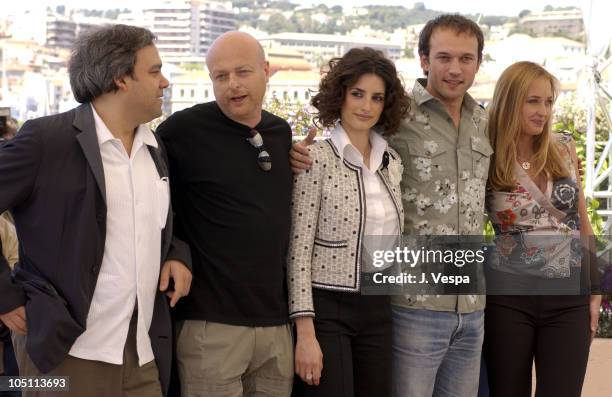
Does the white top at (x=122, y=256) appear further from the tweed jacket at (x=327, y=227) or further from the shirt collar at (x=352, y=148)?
the shirt collar at (x=352, y=148)

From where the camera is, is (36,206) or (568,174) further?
(568,174)

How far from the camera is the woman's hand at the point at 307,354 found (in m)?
2.02

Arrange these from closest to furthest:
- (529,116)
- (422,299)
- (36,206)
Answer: (36,206) → (422,299) → (529,116)

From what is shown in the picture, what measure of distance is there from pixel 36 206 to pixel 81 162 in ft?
0.43

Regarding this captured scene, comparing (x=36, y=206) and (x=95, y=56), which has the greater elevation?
(x=95, y=56)

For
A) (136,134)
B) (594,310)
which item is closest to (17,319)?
(136,134)

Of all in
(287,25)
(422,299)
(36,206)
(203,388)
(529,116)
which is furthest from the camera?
(287,25)

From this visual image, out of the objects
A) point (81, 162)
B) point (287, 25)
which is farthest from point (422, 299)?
point (287, 25)

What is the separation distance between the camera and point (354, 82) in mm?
2168

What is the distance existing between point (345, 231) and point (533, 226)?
613mm

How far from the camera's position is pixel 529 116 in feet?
7.93

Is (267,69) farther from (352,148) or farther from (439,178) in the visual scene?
(439,178)

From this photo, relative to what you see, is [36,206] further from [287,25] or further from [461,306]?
[287,25]

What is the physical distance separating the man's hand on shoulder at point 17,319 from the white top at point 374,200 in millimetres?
822
